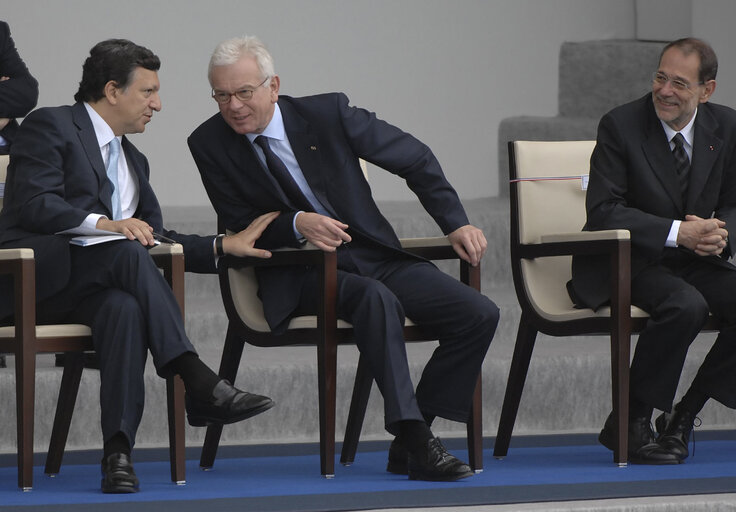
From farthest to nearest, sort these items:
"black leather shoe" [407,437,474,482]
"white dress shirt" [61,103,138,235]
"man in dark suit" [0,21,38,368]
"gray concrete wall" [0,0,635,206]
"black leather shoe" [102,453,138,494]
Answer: "gray concrete wall" [0,0,635,206], "man in dark suit" [0,21,38,368], "white dress shirt" [61,103,138,235], "black leather shoe" [407,437,474,482], "black leather shoe" [102,453,138,494]

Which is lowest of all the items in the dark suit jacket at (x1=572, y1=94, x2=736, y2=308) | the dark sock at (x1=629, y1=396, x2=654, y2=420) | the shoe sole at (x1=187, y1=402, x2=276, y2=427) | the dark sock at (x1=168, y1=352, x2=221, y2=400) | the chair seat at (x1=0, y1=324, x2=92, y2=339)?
the dark sock at (x1=629, y1=396, x2=654, y2=420)

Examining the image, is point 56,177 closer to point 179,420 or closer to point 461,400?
point 179,420

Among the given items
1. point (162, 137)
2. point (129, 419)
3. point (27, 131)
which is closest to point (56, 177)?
point (27, 131)

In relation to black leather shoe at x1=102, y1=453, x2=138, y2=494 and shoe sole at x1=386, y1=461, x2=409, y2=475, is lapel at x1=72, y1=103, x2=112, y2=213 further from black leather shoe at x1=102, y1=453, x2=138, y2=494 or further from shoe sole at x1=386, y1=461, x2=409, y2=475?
shoe sole at x1=386, y1=461, x2=409, y2=475

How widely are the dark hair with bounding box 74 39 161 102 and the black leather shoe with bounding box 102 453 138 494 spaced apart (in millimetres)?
931

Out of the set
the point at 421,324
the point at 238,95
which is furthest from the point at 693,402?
the point at 238,95

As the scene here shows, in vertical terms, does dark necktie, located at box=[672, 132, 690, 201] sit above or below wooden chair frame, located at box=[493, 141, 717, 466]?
above

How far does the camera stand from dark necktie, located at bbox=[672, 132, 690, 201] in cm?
375

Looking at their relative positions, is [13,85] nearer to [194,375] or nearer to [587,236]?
[194,375]

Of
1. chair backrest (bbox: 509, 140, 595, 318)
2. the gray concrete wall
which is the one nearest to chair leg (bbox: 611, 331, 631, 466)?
chair backrest (bbox: 509, 140, 595, 318)

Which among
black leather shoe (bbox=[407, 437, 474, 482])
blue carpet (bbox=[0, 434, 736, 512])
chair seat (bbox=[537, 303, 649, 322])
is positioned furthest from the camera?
chair seat (bbox=[537, 303, 649, 322])

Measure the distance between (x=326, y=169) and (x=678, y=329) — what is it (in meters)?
0.98

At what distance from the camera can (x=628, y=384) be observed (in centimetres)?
349

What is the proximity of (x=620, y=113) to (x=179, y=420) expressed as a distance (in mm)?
1479
